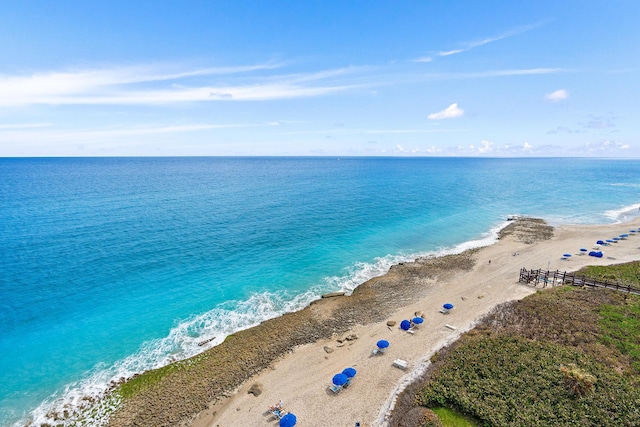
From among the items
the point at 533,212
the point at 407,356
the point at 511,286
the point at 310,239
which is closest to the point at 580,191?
the point at 533,212

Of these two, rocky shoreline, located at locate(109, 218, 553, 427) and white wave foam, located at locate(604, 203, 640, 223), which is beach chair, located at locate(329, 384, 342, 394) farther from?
white wave foam, located at locate(604, 203, 640, 223)

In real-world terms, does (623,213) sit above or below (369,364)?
below

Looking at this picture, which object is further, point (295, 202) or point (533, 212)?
point (295, 202)

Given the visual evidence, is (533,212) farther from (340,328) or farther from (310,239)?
(340,328)

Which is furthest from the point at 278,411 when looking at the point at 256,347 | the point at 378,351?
the point at 378,351

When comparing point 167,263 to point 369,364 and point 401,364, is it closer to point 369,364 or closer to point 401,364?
point 369,364

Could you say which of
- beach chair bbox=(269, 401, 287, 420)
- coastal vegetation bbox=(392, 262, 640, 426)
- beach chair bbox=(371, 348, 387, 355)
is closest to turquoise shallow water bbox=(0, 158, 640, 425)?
beach chair bbox=(269, 401, 287, 420)
